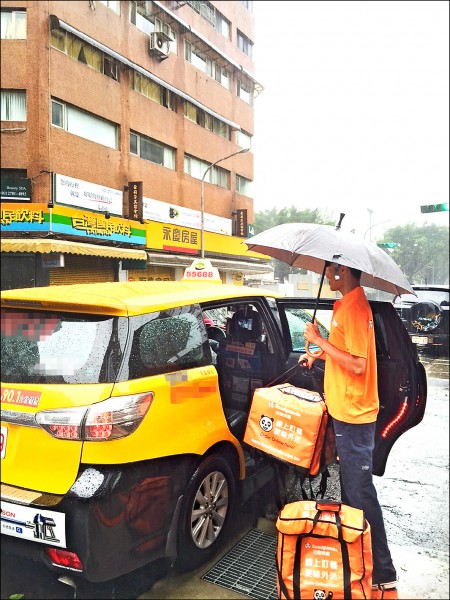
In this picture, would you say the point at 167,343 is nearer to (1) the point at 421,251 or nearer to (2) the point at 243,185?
(2) the point at 243,185

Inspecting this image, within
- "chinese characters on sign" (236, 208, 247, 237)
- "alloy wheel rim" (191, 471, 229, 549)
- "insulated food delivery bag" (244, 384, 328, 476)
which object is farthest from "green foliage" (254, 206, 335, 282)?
"alloy wheel rim" (191, 471, 229, 549)

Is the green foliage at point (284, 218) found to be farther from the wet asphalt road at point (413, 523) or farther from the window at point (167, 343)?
the wet asphalt road at point (413, 523)

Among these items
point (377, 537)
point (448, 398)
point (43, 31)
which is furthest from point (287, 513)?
point (448, 398)

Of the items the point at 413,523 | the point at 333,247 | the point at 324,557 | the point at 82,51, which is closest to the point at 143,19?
the point at 82,51

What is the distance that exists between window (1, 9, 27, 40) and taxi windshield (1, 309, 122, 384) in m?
0.87

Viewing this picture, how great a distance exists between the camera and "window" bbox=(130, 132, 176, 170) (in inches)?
69.9

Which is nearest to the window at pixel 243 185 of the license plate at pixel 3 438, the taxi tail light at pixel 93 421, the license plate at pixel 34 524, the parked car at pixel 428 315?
the parked car at pixel 428 315

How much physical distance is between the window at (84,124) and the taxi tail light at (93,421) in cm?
83

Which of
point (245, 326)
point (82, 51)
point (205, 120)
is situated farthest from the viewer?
point (245, 326)

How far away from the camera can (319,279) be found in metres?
2.27

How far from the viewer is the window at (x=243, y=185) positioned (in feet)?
7.12

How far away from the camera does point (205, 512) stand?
1.86 meters

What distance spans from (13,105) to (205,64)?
2.71 ft

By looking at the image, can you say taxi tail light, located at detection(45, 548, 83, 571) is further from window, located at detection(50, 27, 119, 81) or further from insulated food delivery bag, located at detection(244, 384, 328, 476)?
window, located at detection(50, 27, 119, 81)
